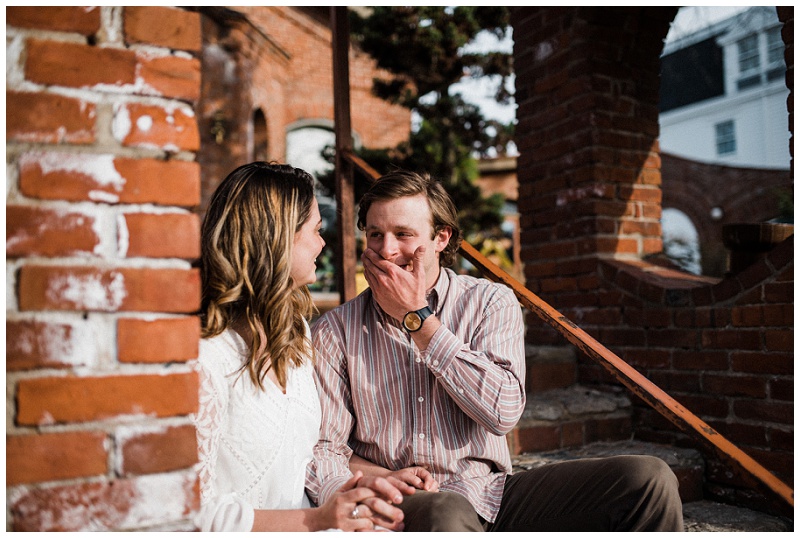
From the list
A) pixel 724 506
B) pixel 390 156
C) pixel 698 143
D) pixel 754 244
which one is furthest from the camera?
pixel 698 143

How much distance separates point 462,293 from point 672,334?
1.52 meters

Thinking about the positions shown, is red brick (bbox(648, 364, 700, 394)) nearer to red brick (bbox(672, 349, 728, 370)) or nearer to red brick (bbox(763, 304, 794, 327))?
red brick (bbox(672, 349, 728, 370))

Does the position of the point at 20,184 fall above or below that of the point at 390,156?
below

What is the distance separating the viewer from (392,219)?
2135 mm

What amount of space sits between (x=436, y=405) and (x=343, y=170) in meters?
1.82

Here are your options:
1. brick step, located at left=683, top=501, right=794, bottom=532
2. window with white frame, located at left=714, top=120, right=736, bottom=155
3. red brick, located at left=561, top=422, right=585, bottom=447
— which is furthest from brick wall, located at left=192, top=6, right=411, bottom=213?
window with white frame, located at left=714, top=120, right=736, bottom=155

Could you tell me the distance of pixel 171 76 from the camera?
1031mm

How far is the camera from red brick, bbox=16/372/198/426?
0.92 metres

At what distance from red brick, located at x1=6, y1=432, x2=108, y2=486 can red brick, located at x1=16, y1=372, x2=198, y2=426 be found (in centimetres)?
3

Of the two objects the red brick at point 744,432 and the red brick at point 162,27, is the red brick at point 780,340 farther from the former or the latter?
the red brick at point 162,27

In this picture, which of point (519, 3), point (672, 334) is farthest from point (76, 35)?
point (519, 3)

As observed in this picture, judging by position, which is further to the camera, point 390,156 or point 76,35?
point 390,156

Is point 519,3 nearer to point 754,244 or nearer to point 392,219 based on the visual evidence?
point 754,244

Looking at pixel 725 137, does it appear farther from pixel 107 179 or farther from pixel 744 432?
pixel 107 179
